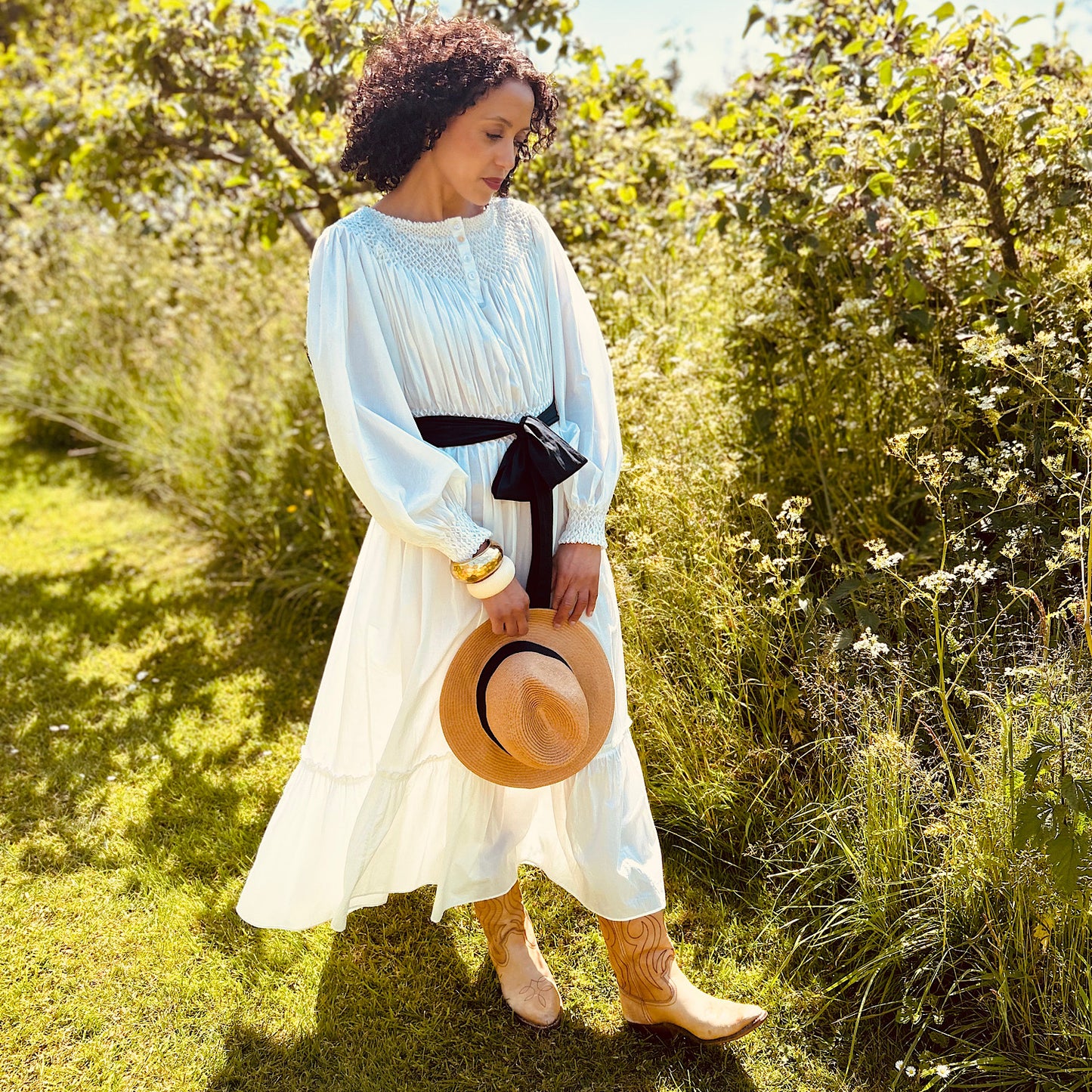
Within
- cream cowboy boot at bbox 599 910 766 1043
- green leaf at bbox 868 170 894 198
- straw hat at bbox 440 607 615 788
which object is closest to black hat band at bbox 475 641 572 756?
straw hat at bbox 440 607 615 788

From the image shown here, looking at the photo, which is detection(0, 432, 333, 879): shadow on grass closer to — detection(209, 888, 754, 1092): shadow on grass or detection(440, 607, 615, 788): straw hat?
detection(209, 888, 754, 1092): shadow on grass

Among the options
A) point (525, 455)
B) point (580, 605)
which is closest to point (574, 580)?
point (580, 605)

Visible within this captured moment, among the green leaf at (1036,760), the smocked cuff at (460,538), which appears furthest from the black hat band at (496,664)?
the green leaf at (1036,760)

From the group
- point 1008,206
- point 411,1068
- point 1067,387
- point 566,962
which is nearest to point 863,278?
point 1008,206

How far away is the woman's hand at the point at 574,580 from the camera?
211 cm

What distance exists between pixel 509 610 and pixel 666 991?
90 cm

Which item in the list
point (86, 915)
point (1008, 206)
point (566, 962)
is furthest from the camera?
point (1008, 206)

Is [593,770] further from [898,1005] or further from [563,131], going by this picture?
[563,131]

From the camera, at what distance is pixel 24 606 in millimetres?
4578

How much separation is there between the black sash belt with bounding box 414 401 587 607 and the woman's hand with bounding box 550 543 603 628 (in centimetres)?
6

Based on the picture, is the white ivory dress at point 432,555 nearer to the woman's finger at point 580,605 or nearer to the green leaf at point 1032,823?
the woman's finger at point 580,605

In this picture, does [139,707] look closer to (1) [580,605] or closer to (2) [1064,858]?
(1) [580,605]

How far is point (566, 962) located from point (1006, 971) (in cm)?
102

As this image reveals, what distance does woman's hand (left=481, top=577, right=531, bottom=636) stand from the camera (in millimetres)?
2031
